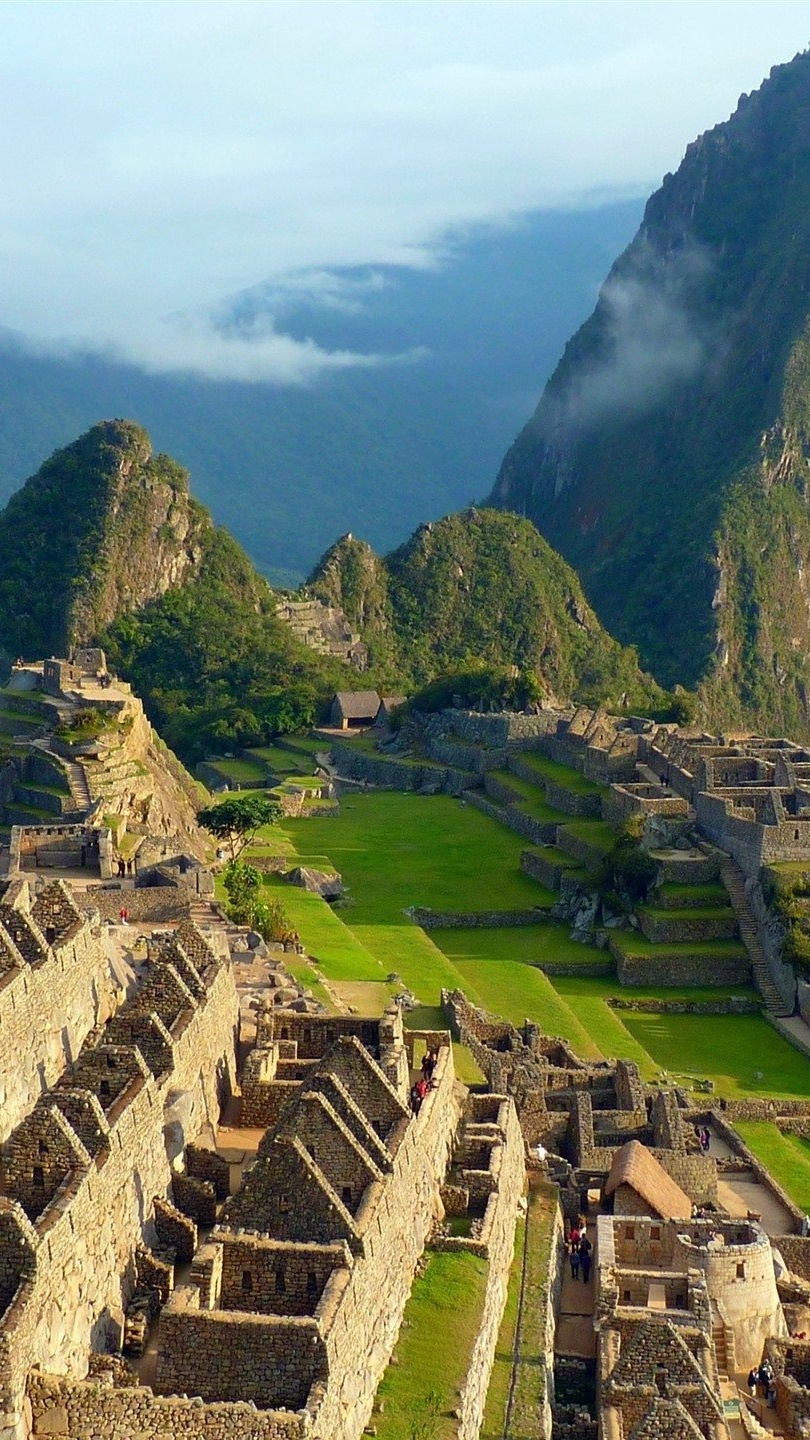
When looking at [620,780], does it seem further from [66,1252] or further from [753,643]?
[753,643]

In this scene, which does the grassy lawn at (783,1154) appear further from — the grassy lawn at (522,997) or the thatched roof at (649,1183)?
the thatched roof at (649,1183)

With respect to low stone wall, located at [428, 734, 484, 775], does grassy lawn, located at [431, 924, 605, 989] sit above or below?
below

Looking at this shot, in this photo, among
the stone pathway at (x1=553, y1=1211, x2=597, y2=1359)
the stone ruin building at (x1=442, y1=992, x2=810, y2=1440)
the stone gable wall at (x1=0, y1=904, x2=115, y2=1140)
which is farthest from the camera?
the stone pathway at (x1=553, y1=1211, x2=597, y2=1359)

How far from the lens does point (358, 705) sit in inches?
3565

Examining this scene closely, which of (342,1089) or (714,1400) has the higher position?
(342,1089)

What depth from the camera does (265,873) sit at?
159ft

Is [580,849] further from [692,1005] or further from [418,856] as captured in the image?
[692,1005]

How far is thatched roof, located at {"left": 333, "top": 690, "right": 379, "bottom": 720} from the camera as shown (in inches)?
3546

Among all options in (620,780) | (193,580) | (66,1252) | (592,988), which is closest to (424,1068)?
(66,1252)

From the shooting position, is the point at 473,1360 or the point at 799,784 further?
the point at 799,784

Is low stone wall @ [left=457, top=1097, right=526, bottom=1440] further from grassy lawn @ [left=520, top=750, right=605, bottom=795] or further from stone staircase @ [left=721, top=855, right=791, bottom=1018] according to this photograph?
grassy lawn @ [left=520, top=750, right=605, bottom=795]

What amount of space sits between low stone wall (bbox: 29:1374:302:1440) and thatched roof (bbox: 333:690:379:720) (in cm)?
7628

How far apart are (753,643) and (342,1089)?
444 ft

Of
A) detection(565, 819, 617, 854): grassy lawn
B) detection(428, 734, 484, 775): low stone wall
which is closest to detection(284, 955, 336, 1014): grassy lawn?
detection(565, 819, 617, 854): grassy lawn
